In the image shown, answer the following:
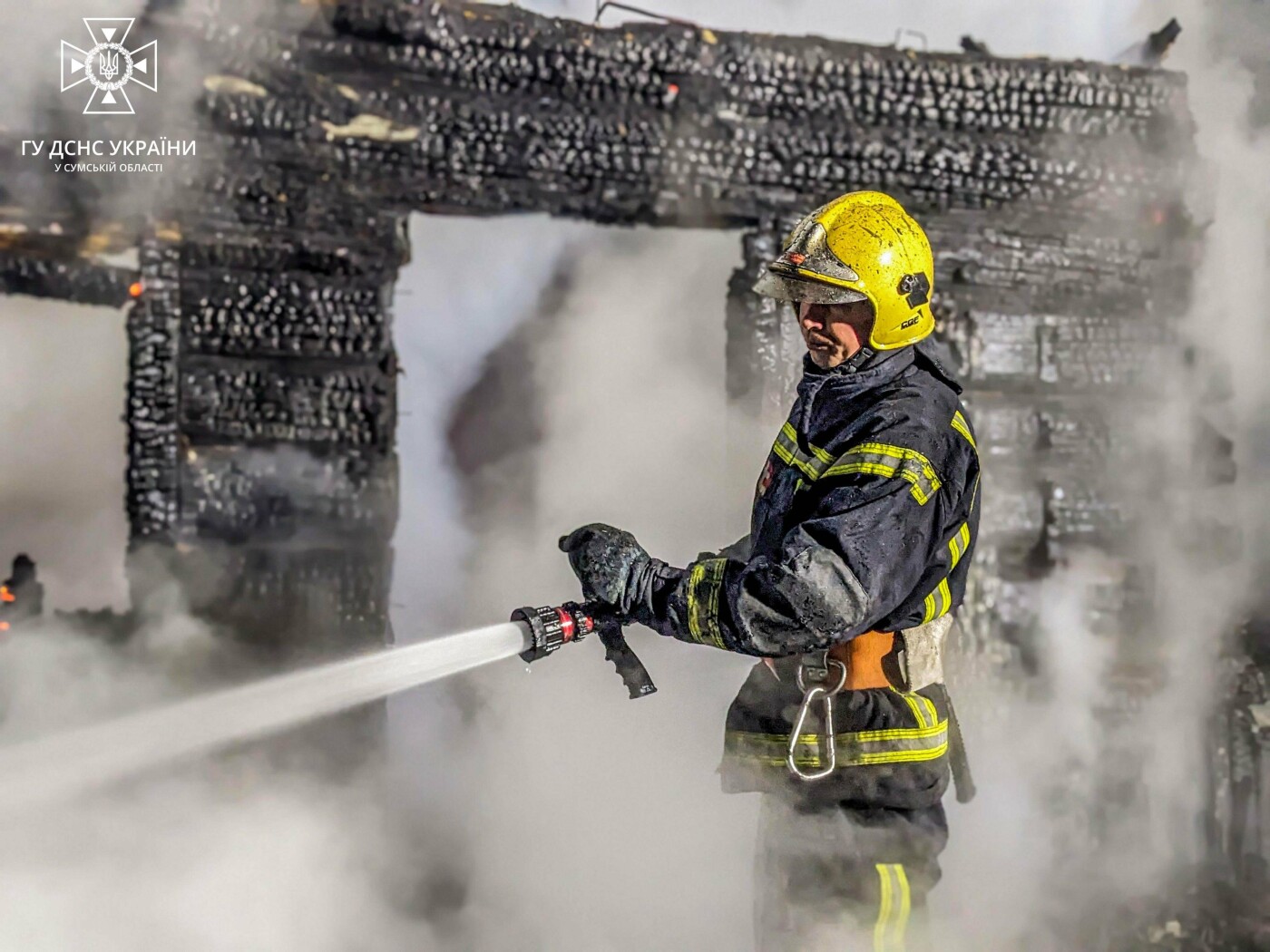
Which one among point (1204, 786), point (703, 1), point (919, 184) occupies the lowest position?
point (1204, 786)

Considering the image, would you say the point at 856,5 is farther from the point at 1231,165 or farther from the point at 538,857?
the point at 538,857

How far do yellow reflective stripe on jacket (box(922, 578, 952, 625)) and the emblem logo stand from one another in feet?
12.2

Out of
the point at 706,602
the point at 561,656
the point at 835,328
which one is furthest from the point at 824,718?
the point at 561,656

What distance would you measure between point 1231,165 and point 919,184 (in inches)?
66.3

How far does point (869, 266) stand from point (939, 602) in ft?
3.02

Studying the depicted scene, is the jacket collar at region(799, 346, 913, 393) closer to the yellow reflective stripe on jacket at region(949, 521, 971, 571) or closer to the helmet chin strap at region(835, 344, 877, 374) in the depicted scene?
the helmet chin strap at region(835, 344, 877, 374)

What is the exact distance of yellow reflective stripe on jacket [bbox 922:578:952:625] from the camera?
2.52 m

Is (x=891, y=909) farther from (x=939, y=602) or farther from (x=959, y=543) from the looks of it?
(x=959, y=543)

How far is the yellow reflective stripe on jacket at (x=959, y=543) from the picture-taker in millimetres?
2543

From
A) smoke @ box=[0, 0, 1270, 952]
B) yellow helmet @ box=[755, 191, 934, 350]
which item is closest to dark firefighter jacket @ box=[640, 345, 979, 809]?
yellow helmet @ box=[755, 191, 934, 350]

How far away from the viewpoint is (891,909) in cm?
253

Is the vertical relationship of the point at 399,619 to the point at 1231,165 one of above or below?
below

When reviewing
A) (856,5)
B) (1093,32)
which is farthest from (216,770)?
(1093,32)

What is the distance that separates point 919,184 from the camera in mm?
4570
